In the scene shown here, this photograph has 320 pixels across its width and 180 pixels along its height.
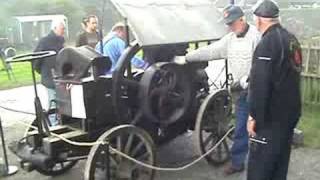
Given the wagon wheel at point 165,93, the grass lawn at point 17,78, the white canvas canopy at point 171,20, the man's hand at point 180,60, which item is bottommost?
the grass lawn at point 17,78

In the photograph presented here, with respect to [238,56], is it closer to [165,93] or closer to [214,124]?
[165,93]

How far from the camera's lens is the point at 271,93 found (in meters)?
3.45

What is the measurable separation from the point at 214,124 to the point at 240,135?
410 mm

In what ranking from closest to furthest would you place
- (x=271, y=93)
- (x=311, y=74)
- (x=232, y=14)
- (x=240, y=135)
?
(x=271, y=93) < (x=232, y=14) < (x=240, y=135) < (x=311, y=74)

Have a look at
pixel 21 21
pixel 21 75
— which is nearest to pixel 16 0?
pixel 21 21

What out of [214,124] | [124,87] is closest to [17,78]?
[214,124]

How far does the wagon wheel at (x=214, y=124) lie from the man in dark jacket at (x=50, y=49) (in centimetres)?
203

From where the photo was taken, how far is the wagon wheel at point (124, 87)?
451 cm

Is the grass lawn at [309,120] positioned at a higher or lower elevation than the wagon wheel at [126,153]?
lower

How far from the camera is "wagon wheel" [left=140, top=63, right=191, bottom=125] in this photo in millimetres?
4598

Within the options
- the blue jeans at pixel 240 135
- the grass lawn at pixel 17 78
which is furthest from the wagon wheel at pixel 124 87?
the grass lawn at pixel 17 78

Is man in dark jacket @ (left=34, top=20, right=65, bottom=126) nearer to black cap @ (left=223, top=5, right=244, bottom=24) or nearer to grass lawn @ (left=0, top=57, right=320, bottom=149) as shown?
black cap @ (left=223, top=5, right=244, bottom=24)

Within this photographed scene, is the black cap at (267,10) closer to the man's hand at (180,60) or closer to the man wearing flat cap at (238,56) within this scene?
the man wearing flat cap at (238,56)

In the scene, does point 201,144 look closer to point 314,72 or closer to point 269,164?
point 269,164
